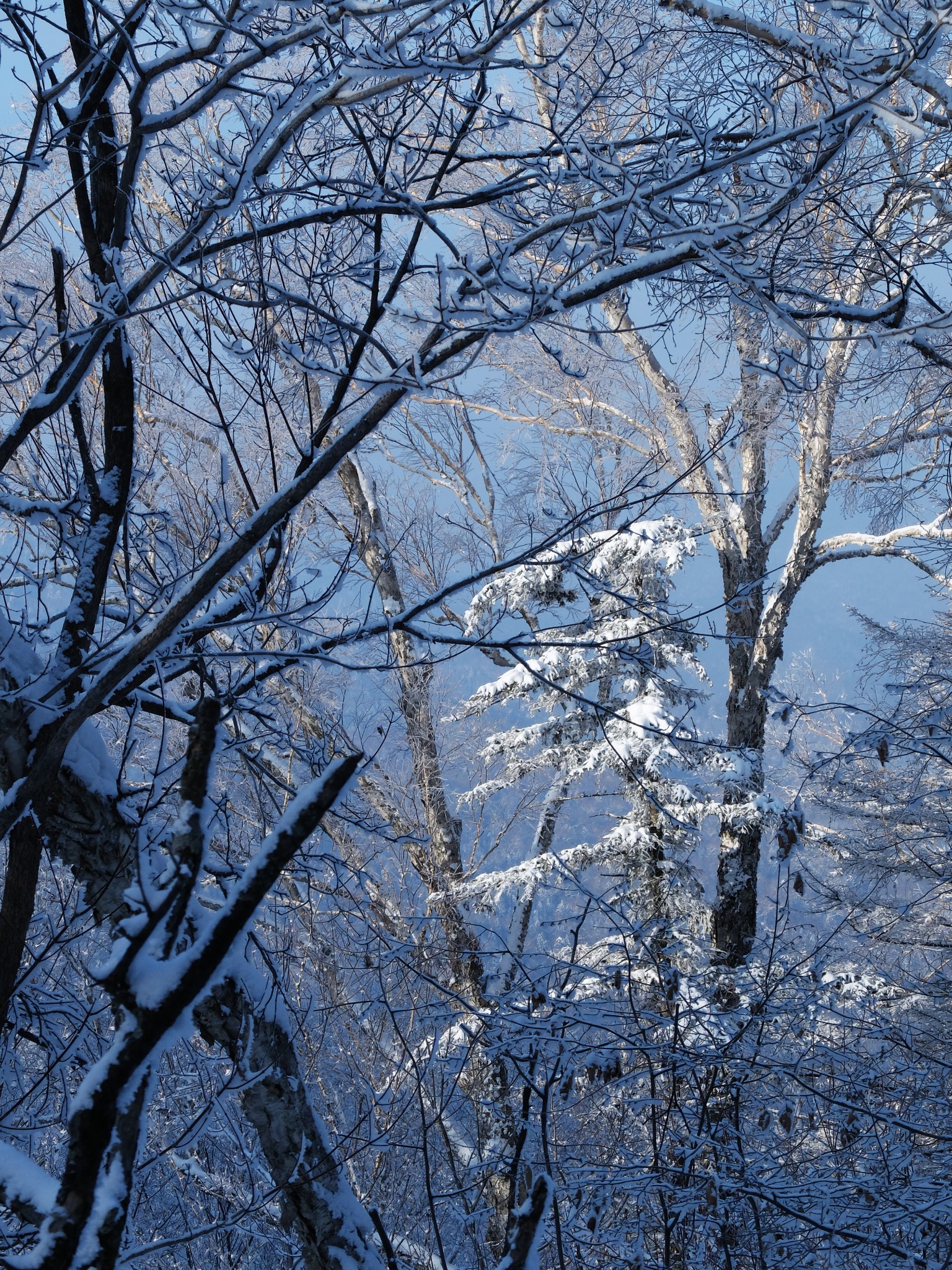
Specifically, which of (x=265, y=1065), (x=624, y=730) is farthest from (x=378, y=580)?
(x=624, y=730)

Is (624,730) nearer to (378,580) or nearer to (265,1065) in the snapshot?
(378,580)

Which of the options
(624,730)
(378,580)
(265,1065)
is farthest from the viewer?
(624,730)

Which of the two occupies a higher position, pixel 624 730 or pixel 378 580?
pixel 624 730

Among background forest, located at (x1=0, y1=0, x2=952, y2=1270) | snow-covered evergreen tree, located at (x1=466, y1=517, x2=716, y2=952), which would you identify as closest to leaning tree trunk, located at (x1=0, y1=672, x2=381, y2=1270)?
background forest, located at (x1=0, y1=0, x2=952, y2=1270)

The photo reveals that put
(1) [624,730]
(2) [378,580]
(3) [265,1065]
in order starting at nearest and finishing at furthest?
(3) [265,1065]
(2) [378,580]
(1) [624,730]

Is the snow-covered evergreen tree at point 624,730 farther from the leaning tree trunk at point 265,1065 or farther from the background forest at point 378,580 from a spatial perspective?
the leaning tree trunk at point 265,1065

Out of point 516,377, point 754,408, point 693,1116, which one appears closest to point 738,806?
point 754,408

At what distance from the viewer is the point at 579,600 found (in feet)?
32.6

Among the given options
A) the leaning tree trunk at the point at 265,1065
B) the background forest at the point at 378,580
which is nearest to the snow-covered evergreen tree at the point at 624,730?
the background forest at the point at 378,580

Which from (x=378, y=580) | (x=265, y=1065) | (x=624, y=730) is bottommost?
(x=265, y=1065)

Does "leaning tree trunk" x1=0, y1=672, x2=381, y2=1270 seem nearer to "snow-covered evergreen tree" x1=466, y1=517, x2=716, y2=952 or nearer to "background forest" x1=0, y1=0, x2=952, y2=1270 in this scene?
"background forest" x1=0, y1=0, x2=952, y2=1270

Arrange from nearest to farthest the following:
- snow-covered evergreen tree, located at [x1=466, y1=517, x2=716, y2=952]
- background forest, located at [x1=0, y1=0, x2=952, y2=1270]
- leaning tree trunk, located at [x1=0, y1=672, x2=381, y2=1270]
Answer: background forest, located at [x1=0, y1=0, x2=952, y2=1270] < leaning tree trunk, located at [x1=0, y1=672, x2=381, y2=1270] < snow-covered evergreen tree, located at [x1=466, y1=517, x2=716, y2=952]

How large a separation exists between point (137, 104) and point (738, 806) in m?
7.99

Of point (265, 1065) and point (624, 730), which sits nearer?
point (265, 1065)
